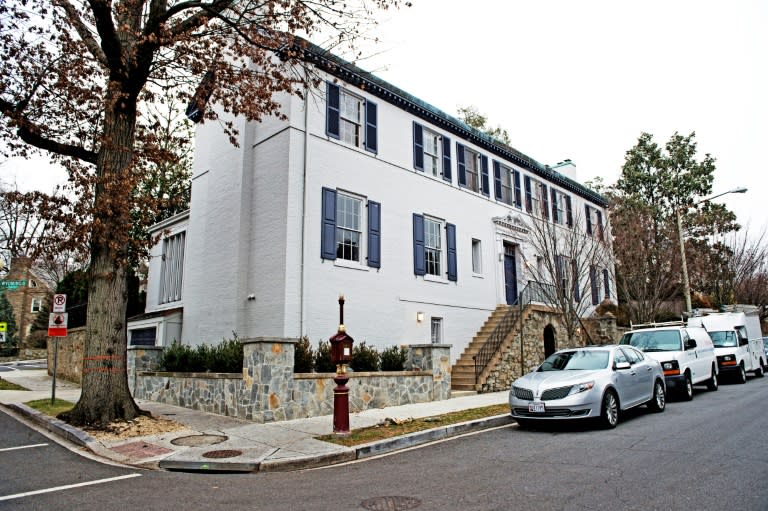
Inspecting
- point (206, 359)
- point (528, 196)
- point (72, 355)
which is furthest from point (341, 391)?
point (528, 196)

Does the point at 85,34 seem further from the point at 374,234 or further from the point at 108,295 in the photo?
the point at 374,234

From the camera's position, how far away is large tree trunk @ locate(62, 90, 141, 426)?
9.80 m

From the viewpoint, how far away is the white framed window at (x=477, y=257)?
20.3 meters

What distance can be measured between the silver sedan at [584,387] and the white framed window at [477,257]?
915 cm

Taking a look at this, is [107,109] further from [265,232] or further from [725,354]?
[725,354]

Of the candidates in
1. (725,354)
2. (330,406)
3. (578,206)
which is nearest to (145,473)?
(330,406)

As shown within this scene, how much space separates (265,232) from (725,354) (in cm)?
1562

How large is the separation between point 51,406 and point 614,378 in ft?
41.6

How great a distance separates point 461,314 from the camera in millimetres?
18750

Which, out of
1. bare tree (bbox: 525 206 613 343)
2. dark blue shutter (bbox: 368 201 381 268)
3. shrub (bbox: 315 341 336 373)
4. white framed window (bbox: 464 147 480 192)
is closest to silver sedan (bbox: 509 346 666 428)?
shrub (bbox: 315 341 336 373)

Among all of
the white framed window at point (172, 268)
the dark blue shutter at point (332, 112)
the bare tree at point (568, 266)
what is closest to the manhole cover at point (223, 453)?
the dark blue shutter at point (332, 112)

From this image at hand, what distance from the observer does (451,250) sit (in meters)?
18.8

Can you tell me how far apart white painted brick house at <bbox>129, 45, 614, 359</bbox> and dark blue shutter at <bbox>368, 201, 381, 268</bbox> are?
1.4 inches

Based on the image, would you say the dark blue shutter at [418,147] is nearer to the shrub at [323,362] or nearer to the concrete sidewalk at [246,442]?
the shrub at [323,362]
